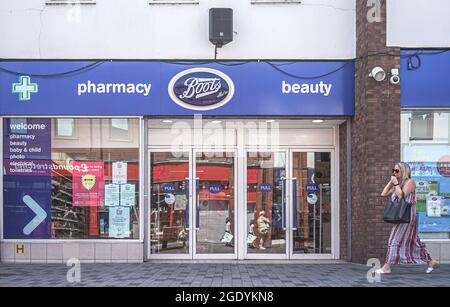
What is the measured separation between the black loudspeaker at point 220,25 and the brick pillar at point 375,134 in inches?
88.5

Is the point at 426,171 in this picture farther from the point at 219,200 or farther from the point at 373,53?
the point at 219,200

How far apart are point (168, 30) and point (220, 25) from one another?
0.97 meters

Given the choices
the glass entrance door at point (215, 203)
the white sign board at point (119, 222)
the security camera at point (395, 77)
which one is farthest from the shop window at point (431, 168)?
the white sign board at point (119, 222)

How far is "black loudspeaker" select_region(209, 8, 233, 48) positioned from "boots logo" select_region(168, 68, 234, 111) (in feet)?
1.95

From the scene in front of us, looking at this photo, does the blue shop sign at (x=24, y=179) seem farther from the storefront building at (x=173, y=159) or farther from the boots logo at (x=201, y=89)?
the boots logo at (x=201, y=89)

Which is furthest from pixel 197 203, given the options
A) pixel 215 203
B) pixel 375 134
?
pixel 375 134

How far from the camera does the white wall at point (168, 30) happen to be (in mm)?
10289

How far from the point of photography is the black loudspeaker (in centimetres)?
998

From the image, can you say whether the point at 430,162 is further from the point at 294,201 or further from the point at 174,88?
the point at 174,88

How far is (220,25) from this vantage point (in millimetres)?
10008
